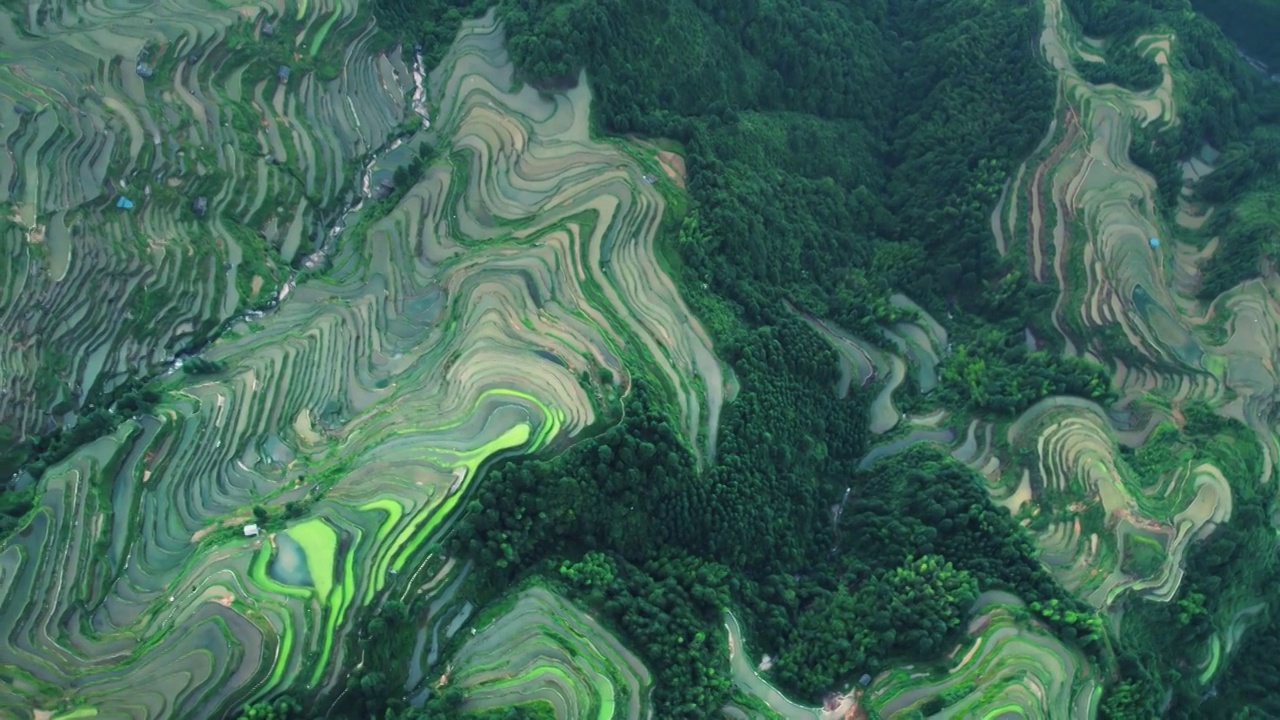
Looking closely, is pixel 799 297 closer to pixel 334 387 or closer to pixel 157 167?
pixel 334 387

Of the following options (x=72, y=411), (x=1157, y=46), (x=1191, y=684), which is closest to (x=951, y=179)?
(x=1157, y=46)

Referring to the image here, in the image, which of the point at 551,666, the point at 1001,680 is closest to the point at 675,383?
the point at 551,666

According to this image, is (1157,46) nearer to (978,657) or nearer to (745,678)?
(978,657)

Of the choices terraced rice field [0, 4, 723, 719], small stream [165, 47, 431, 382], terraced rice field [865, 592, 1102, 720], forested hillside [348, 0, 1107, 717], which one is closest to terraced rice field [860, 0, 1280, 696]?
terraced rice field [865, 592, 1102, 720]

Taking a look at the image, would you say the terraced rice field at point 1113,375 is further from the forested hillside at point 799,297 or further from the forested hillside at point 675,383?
the forested hillside at point 799,297

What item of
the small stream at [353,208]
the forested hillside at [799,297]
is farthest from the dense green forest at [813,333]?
the small stream at [353,208]
